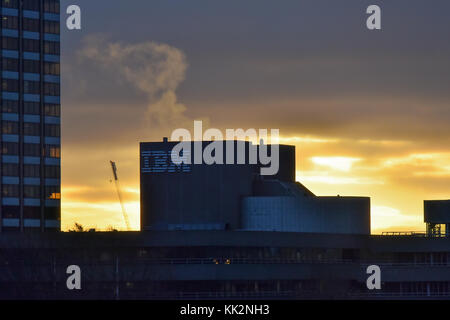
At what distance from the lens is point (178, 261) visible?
584 ft

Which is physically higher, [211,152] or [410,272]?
[211,152]

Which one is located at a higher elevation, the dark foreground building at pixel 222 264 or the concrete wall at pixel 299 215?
the concrete wall at pixel 299 215

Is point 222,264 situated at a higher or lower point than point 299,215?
lower

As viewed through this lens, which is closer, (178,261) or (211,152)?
(178,261)

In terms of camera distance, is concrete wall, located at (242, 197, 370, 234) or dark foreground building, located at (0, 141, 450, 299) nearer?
dark foreground building, located at (0, 141, 450, 299)

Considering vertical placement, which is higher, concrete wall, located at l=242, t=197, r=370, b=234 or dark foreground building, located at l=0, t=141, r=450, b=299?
concrete wall, located at l=242, t=197, r=370, b=234

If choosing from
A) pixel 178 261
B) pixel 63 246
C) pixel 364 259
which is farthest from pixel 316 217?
pixel 63 246

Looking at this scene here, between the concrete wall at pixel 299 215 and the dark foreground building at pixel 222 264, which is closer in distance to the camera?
the dark foreground building at pixel 222 264

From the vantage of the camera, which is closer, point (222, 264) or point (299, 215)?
point (222, 264)

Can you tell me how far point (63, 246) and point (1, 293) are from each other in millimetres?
12248
